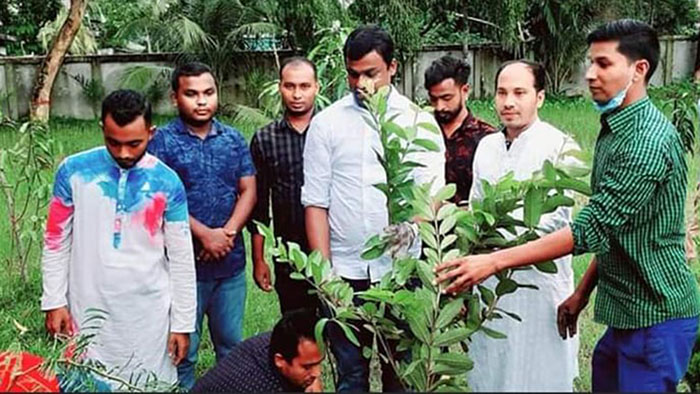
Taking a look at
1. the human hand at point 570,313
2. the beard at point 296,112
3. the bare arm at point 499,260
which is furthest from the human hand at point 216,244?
the bare arm at point 499,260

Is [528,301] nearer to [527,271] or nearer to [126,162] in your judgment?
[527,271]

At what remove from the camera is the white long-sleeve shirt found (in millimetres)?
3018

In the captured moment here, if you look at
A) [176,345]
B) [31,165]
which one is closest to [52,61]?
[31,165]

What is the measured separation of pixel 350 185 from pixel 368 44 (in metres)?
0.48

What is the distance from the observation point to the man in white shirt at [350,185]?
118 inches

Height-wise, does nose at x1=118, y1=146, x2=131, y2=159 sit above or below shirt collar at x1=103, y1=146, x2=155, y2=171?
above

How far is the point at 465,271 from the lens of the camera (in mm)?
1958

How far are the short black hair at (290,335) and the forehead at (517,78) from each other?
3.37 feet

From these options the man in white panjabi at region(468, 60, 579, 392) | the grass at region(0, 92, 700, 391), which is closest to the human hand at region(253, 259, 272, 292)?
the grass at region(0, 92, 700, 391)

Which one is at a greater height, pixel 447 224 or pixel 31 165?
pixel 447 224

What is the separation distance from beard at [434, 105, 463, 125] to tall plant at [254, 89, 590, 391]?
55.4 inches

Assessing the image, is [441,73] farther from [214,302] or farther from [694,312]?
[694,312]

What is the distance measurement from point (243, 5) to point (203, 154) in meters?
10.6

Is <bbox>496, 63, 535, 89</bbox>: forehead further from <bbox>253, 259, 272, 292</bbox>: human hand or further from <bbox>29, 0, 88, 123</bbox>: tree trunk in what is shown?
<bbox>29, 0, 88, 123</bbox>: tree trunk
